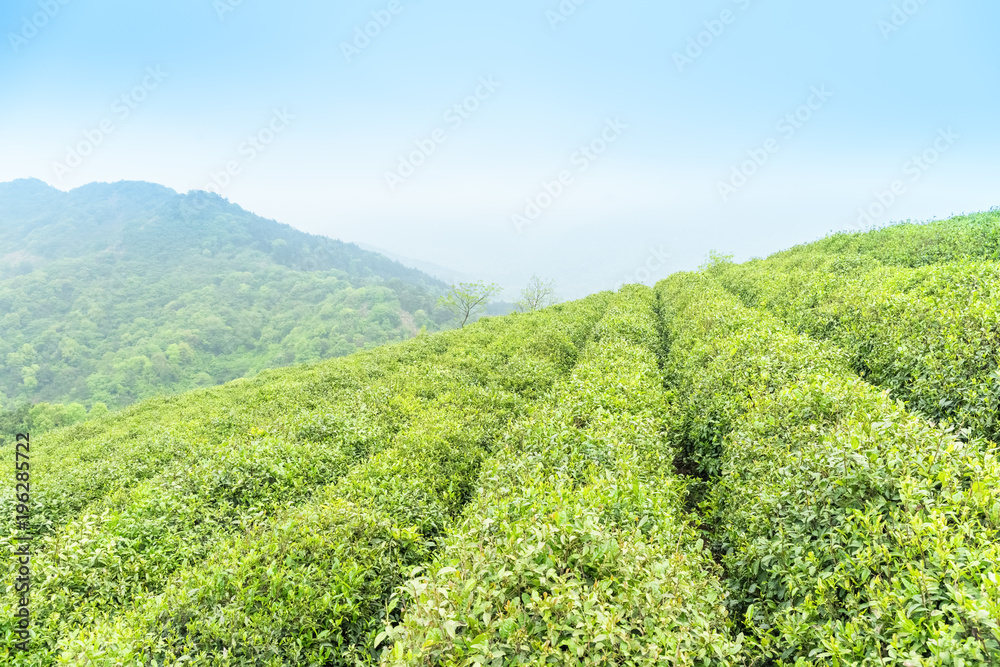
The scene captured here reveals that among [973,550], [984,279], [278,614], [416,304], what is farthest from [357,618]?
[416,304]

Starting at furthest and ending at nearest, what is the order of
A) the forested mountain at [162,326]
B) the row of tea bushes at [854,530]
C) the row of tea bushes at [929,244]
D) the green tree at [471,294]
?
the forested mountain at [162,326], the green tree at [471,294], the row of tea bushes at [929,244], the row of tea bushes at [854,530]

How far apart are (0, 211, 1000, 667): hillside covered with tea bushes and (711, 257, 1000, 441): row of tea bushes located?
0.05 meters

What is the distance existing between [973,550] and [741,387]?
5.55m

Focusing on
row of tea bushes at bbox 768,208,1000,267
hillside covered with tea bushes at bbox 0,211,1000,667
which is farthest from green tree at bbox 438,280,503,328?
hillside covered with tea bushes at bbox 0,211,1000,667

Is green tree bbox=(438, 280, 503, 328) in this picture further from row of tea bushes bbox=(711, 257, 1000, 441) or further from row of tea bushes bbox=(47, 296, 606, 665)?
row of tea bushes bbox=(47, 296, 606, 665)

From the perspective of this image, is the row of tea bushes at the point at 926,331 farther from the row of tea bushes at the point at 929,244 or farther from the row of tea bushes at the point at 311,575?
the row of tea bushes at the point at 311,575

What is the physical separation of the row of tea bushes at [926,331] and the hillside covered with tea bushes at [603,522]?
5 centimetres

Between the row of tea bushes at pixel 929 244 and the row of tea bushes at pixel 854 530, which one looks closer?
the row of tea bushes at pixel 854 530

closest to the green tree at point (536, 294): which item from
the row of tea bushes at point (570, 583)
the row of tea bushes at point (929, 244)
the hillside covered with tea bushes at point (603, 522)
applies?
the row of tea bushes at point (929, 244)

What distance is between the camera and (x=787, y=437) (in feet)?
23.2

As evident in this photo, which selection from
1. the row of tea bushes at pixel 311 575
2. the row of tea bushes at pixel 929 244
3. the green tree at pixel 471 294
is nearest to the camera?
the row of tea bushes at pixel 311 575

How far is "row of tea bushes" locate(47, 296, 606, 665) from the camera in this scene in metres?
5.34

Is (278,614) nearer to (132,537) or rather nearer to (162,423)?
(132,537)

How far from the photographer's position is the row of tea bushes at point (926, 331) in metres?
6.69
